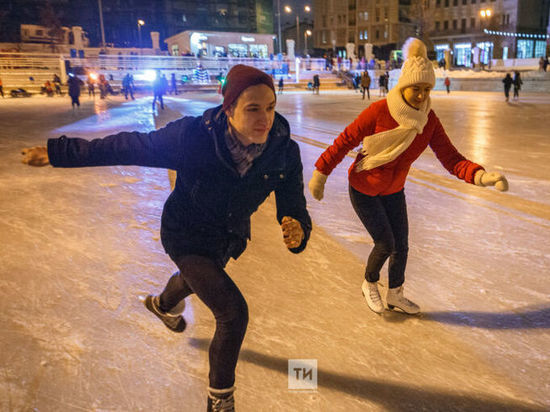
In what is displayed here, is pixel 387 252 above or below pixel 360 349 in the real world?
above

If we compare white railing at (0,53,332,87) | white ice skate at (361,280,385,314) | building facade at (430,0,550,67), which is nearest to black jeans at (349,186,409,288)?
white ice skate at (361,280,385,314)

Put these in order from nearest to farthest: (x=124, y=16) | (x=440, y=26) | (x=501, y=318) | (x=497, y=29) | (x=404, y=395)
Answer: (x=404, y=395), (x=501, y=318), (x=497, y=29), (x=124, y=16), (x=440, y=26)

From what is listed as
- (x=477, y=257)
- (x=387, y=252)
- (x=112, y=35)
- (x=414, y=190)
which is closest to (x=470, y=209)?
(x=414, y=190)

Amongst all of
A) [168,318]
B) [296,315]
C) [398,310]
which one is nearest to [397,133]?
[398,310]

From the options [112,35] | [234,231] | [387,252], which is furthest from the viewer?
[112,35]

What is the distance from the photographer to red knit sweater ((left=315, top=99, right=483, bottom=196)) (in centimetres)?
250

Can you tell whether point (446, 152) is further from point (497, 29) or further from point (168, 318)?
point (497, 29)

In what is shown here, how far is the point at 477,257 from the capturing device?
3551 mm

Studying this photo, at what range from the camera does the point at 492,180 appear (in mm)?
2312

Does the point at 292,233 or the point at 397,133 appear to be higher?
the point at 397,133

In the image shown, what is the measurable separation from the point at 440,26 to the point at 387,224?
72578 millimetres

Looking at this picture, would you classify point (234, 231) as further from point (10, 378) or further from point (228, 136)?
point (10, 378)

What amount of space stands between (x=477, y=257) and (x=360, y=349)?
5.52 ft

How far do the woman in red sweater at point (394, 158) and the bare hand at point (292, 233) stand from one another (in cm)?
80
